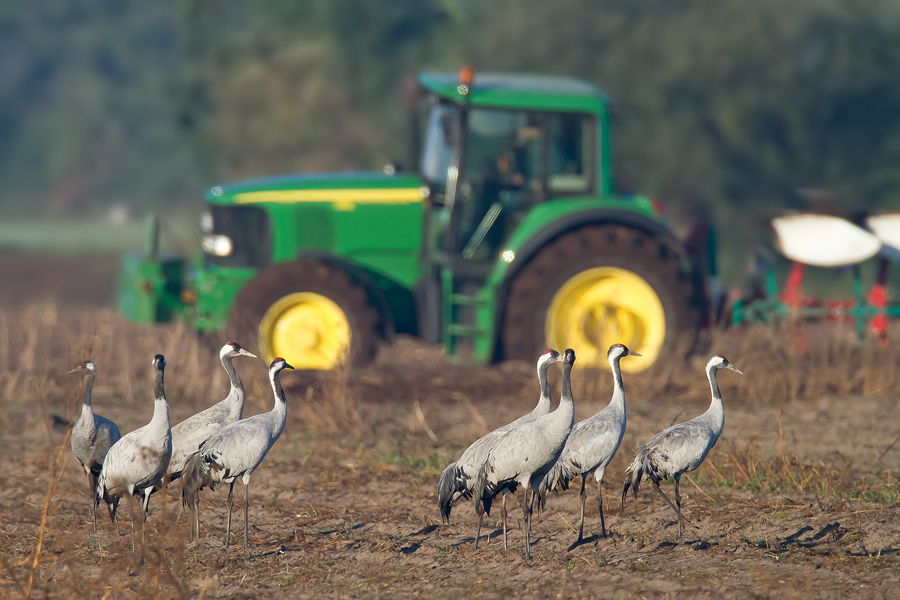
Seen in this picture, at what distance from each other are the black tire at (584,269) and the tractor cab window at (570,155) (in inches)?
21.4

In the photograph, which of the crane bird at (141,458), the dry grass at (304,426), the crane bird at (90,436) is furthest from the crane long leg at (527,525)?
the crane bird at (90,436)

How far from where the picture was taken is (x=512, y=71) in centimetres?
2000

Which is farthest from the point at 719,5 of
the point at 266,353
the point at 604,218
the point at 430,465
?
the point at 430,465

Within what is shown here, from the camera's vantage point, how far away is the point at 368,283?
350 inches

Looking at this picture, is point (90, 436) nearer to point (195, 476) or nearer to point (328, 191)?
point (195, 476)

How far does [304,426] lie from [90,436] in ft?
7.33

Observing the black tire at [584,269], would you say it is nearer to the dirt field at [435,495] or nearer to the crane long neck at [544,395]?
the dirt field at [435,495]

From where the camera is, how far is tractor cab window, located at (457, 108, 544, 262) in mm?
9031

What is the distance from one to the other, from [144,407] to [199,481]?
3.11m

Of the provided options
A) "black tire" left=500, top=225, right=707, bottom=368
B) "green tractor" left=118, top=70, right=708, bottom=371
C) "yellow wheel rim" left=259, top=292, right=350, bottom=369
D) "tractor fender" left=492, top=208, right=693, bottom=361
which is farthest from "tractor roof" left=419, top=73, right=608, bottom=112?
"yellow wheel rim" left=259, top=292, right=350, bottom=369

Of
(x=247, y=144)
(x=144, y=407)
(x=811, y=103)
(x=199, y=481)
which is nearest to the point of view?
(x=199, y=481)

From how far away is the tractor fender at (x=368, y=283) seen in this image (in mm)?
8719

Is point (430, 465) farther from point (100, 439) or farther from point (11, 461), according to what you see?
point (11, 461)

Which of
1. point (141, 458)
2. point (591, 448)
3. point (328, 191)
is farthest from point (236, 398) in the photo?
point (328, 191)
